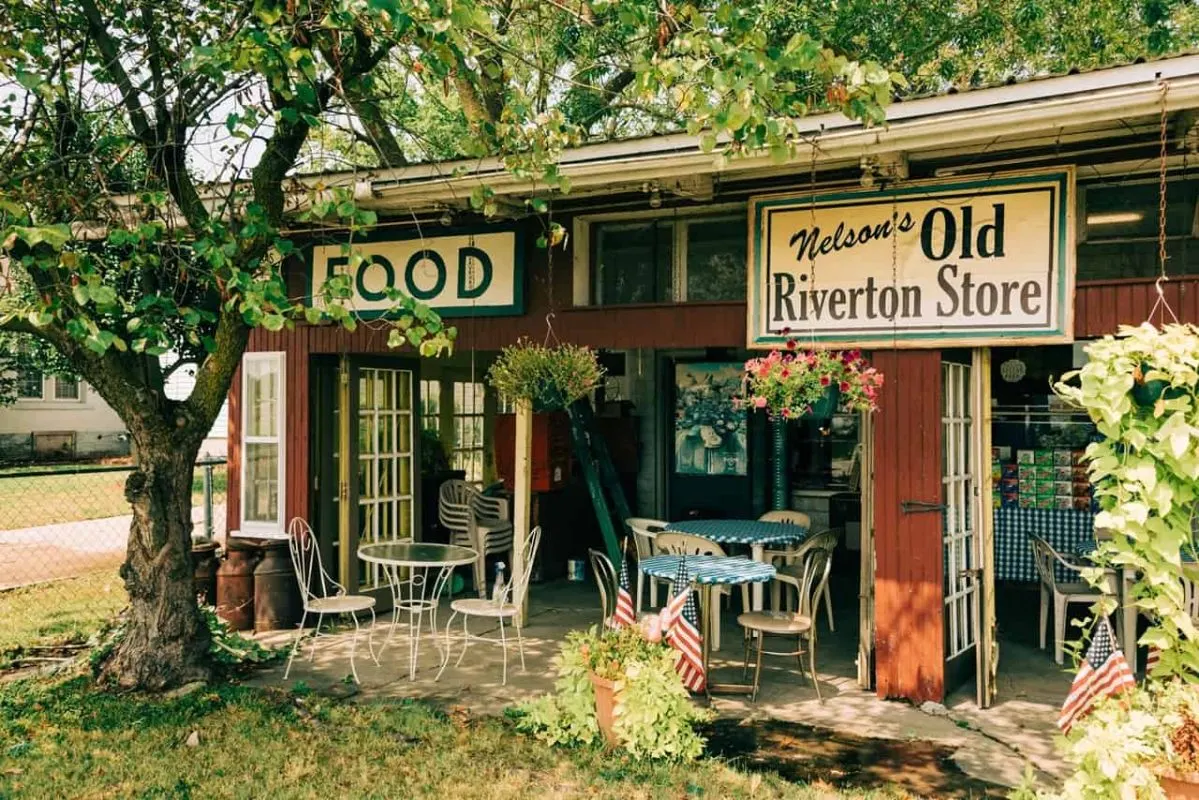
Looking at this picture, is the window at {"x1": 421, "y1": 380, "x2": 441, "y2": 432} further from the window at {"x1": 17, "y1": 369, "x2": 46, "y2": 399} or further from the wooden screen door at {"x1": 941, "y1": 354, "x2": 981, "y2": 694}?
the window at {"x1": 17, "y1": 369, "x2": 46, "y2": 399}

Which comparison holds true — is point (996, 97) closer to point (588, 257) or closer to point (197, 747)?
point (588, 257)

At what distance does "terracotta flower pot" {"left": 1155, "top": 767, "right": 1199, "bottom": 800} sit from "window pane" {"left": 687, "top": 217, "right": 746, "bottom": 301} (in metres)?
4.46

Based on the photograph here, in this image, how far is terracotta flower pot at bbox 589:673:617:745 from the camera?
15.5 feet

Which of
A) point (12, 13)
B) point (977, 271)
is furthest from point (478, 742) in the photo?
point (12, 13)

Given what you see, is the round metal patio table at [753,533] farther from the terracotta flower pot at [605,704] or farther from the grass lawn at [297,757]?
the grass lawn at [297,757]

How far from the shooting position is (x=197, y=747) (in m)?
4.77

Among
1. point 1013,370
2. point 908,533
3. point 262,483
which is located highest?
point 1013,370

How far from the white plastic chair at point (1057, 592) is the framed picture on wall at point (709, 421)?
3526 millimetres

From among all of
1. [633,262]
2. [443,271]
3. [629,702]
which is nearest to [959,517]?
[629,702]

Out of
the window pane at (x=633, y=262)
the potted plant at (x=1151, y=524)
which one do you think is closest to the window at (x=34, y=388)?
the window pane at (x=633, y=262)

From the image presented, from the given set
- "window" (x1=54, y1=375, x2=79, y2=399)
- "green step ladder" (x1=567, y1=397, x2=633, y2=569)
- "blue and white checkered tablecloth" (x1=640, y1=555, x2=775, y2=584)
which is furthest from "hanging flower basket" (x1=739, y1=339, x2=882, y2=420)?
"window" (x1=54, y1=375, x2=79, y2=399)

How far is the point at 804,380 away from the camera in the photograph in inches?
204

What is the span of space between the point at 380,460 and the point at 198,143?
3.18 metres

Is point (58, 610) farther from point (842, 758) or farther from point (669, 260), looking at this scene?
point (842, 758)
